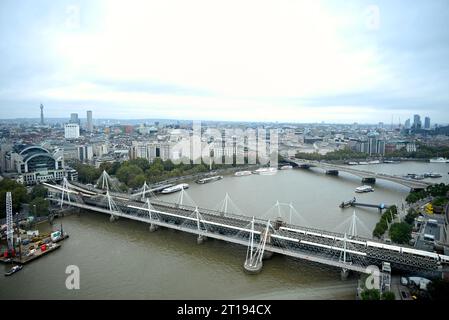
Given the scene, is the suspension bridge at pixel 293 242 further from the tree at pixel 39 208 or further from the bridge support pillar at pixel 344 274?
the tree at pixel 39 208

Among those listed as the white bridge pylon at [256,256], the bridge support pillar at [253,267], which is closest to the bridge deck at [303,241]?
the white bridge pylon at [256,256]

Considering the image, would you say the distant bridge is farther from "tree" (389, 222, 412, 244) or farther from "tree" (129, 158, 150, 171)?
"tree" (129, 158, 150, 171)

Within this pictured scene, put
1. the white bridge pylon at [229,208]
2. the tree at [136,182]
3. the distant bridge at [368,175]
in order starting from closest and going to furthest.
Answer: the white bridge pylon at [229,208] → the distant bridge at [368,175] → the tree at [136,182]

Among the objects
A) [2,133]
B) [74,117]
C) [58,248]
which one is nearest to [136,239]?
[58,248]
